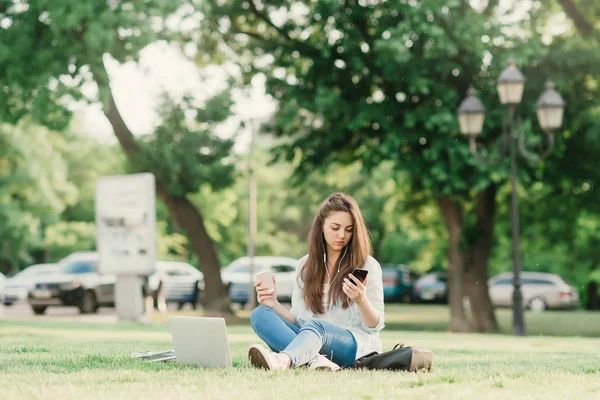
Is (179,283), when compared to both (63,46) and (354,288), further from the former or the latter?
(354,288)

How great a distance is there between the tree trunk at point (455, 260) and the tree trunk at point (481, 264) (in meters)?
0.23

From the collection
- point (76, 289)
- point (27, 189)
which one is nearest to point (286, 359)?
point (76, 289)

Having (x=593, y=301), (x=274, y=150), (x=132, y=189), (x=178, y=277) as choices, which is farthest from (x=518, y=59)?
(x=593, y=301)

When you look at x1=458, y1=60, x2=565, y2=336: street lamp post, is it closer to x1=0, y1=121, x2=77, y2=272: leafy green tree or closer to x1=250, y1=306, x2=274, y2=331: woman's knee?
x1=250, y1=306, x2=274, y2=331: woman's knee

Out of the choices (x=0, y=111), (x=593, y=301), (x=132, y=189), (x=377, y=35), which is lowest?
(x=593, y=301)

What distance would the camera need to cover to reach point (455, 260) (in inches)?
A: 965

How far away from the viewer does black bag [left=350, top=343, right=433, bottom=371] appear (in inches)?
291

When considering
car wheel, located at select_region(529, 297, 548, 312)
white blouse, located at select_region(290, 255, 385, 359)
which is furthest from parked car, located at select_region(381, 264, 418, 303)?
white blouse, located at select_region(290, 255, 385, 359)

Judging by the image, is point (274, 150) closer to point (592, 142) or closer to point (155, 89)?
point (155, 89)

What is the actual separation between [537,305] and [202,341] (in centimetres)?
3640

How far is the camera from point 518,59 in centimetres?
1970

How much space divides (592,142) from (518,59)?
2869 millimetres

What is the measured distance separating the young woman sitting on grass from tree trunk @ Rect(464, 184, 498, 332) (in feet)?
55.3

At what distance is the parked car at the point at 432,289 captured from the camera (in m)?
48.3
